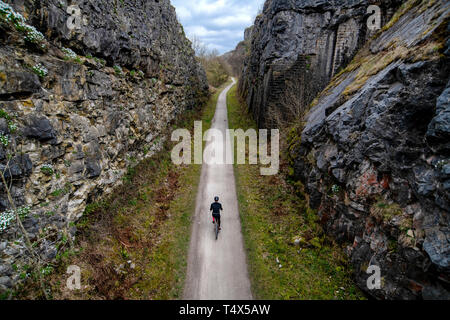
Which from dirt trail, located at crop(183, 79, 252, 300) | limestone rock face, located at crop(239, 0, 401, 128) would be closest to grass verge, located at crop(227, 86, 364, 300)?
dirt trail, located at crop(183, 79, 252, 300)

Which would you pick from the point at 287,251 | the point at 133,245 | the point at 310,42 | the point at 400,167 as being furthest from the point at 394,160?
the point at 310,42

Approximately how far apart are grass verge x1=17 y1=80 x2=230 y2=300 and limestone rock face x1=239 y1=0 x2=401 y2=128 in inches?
506

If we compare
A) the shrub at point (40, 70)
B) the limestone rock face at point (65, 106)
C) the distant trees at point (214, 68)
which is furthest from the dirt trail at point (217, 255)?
the distant trees at point (214, 68)

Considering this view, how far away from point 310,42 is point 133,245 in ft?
70.0

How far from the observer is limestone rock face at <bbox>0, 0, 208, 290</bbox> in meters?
6.86

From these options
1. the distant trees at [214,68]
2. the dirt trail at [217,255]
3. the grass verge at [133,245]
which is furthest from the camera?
the distant trees at [214,68]

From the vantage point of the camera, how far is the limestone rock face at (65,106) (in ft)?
22.5

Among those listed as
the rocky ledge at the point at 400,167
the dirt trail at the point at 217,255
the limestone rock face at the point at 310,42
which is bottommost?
the dirt trail at the point at 217,255

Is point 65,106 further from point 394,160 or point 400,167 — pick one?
point 400,167

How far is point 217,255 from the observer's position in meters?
9.96

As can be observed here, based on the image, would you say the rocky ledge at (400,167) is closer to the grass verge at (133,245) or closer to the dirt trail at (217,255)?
the dirt trail at (217,255)

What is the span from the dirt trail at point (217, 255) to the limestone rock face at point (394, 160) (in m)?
4.49

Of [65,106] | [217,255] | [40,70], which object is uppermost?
[40,70]

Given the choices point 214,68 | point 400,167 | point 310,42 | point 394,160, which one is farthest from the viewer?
point 214,68
